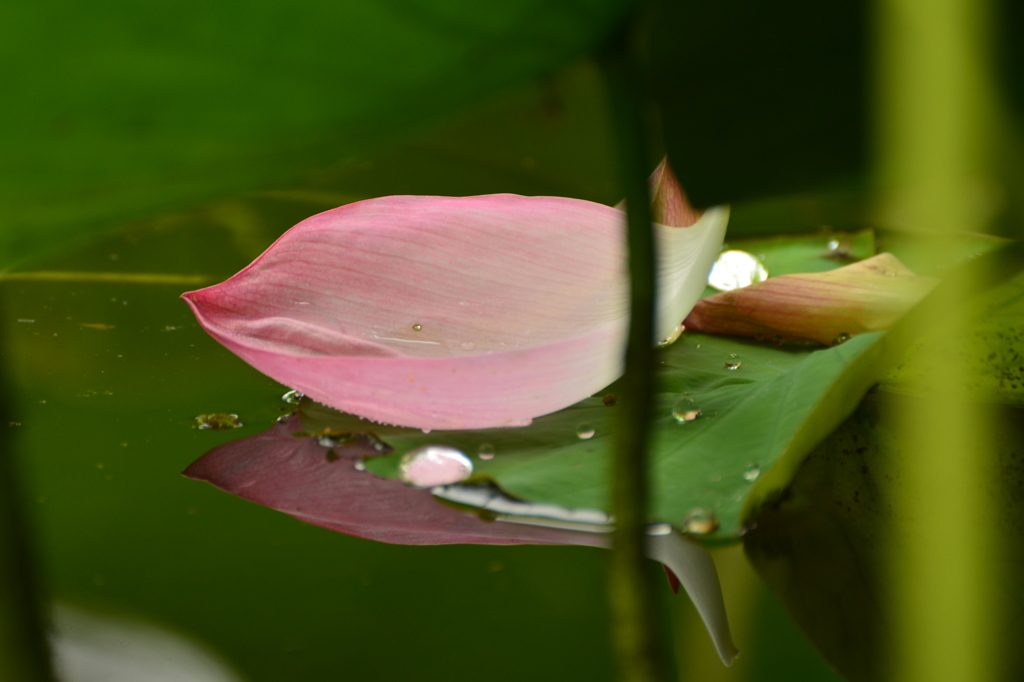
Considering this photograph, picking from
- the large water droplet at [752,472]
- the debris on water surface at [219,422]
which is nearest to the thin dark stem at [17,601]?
the debris on water surface at [219,422]

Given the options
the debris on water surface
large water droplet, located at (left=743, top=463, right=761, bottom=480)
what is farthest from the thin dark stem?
large water droplet, located at (left=743, top=463, right=761, bottom=480)

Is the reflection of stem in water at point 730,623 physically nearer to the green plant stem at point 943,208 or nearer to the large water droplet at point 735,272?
the green plant stem at point 943,208

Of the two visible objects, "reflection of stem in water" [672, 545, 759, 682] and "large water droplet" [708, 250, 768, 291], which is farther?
"large water droplet" [708, 250, 768, 291]

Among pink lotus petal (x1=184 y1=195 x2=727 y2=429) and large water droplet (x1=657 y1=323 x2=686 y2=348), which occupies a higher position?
pink lotus petal (x1=184 y1=195 x2=727 y2=429)

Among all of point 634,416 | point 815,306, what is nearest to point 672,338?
point 815,306

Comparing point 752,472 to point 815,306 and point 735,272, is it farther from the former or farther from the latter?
point 735,272

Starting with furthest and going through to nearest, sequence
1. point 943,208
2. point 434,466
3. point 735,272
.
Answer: point 735,272
point 434,466
point 943,208

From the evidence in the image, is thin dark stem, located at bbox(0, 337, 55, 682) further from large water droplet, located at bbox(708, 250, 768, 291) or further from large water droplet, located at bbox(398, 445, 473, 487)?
large water droplet, located at bbox(708, 250, 768, 291)
